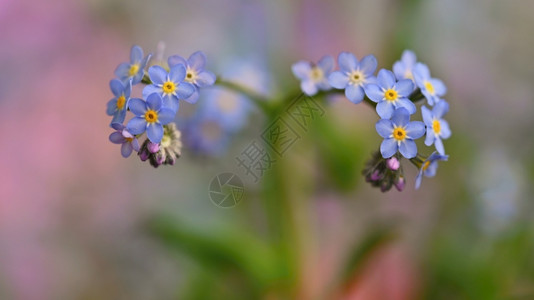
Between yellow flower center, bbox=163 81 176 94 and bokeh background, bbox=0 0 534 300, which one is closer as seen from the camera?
yellow flower center, bbox=163 81 176 94

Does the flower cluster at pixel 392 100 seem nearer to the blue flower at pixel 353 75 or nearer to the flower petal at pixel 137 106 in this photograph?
the blue flower at pixel 353 75

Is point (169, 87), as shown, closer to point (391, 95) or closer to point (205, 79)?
point (205, 79)

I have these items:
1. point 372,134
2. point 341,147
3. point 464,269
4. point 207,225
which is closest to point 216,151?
point 207,225

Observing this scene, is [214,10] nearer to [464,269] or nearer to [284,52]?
[284,52]

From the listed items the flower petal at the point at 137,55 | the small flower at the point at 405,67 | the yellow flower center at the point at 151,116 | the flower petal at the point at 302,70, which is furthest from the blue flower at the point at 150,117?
the small flower at the point at 405,67

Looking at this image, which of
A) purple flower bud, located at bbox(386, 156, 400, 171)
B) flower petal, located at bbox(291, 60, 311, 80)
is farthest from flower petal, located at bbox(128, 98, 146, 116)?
purple flower bud, located at bbox(386, 156, 400, 171)

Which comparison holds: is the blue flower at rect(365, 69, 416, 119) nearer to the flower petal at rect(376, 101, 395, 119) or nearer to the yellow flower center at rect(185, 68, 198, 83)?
the flower petal at rect(376, 101, 395, 119)

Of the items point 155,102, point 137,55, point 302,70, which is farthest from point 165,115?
point 302,70
